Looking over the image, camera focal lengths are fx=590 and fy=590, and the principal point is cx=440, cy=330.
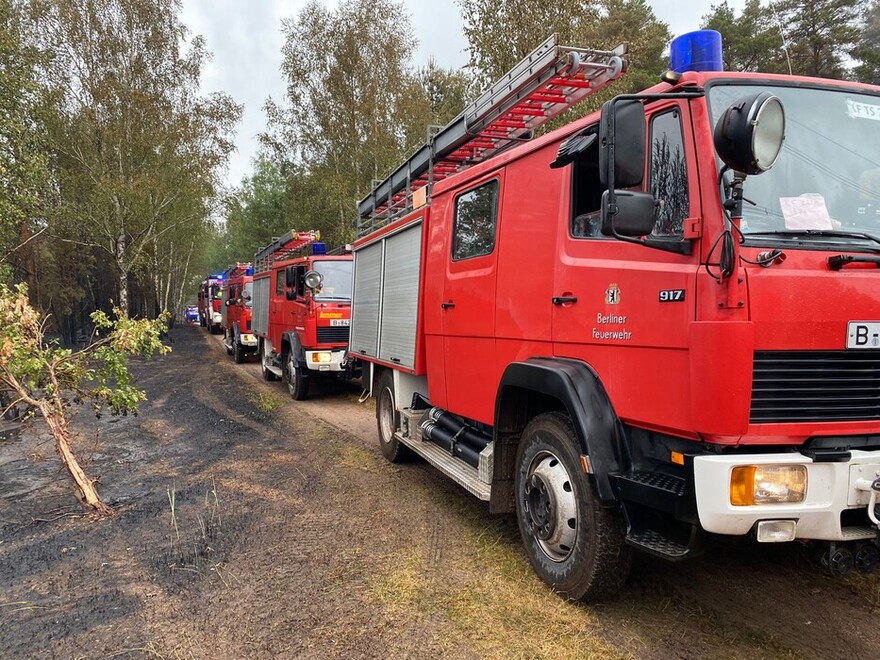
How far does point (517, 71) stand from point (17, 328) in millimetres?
4216

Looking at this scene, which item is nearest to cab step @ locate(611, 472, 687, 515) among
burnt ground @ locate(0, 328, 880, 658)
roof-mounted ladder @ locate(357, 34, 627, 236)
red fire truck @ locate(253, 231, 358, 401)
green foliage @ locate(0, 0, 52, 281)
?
burnt ground @ locate(0, 328, 880, 658)

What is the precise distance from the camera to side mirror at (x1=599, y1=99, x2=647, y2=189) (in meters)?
2.53

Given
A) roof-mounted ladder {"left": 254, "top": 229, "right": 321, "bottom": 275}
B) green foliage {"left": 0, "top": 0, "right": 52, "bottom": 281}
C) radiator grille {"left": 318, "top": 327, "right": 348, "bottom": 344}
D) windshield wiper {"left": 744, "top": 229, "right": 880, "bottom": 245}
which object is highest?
green foliage {"left": 0, "top": 0, "right": 52, "bottom": 281}

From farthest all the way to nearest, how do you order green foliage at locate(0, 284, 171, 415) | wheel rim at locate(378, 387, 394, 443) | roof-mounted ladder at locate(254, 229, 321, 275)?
roof-mounted ladder at locate(254, 229, 321, 275)
wheel rim at locate(378, 387, 394, 443)
green foliage at locate(0, 284, 171, 415)

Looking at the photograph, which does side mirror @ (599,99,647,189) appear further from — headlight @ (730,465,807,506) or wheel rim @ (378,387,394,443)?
wheel rim @ (378,387,394,443)

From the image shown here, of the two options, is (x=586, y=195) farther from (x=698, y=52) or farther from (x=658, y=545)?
(x=658, y=545)

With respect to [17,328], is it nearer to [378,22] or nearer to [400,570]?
[400,570]

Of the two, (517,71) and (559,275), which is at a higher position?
(517,71)

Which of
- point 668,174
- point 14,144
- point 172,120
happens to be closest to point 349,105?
point 172,120

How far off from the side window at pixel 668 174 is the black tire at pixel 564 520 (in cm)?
117

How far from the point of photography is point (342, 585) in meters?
3.53

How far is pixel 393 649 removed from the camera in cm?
288

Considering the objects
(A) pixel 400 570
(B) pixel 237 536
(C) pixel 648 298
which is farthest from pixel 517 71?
(B) pixel 237 536

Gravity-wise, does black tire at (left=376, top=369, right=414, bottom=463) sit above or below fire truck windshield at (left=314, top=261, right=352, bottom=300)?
below
